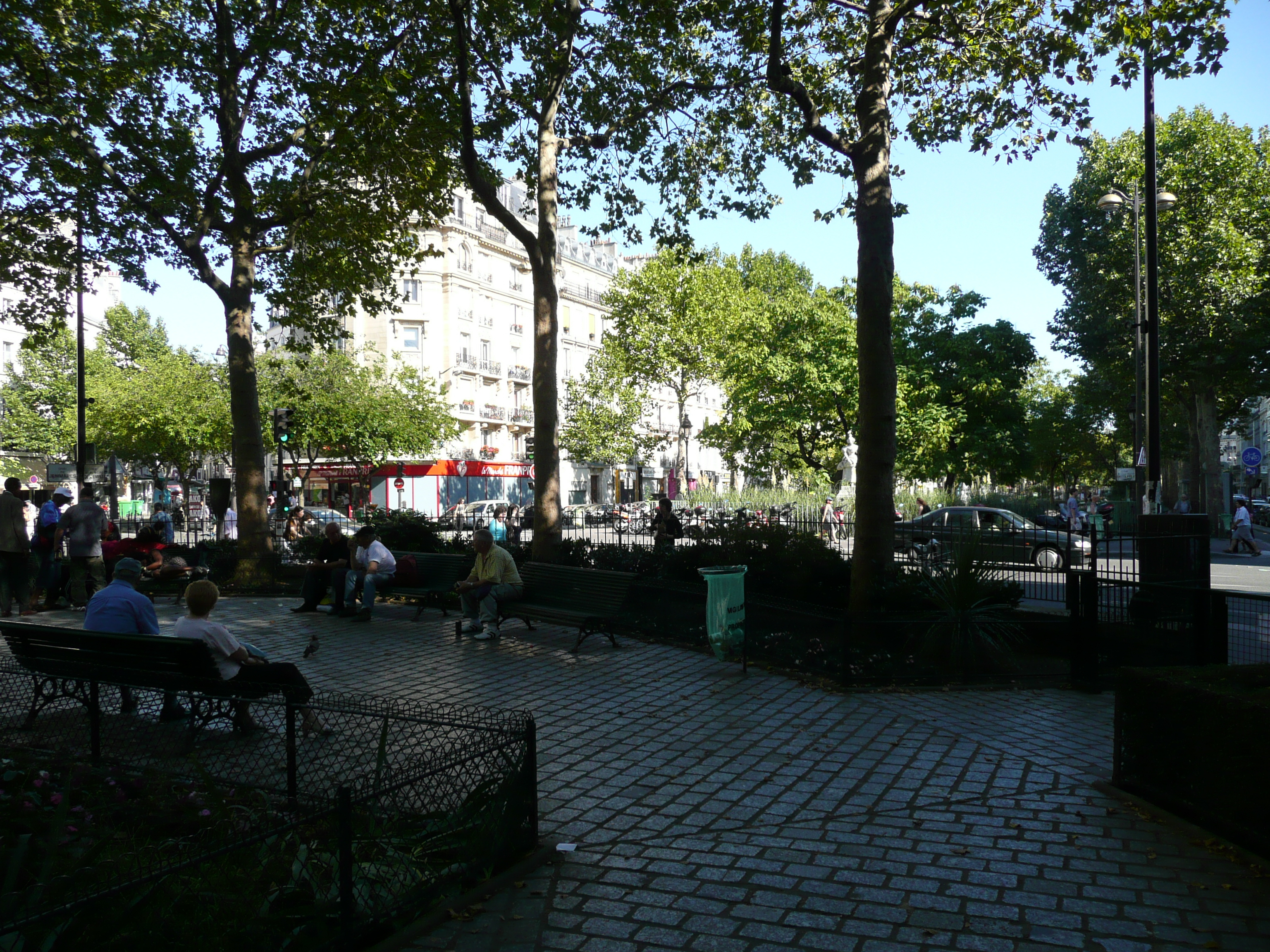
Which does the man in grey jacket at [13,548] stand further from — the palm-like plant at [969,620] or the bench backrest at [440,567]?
the palm-like plant at [969,620]

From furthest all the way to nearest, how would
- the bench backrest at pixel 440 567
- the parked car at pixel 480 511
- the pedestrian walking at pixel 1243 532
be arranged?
1. the parked car at pixel 480 511
2. the pedestrian walking at pixel 1243 532
3. the bench backrest at pixel 440 567

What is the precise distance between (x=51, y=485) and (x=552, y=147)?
47531 mm

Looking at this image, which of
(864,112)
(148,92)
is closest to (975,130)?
(864,112)

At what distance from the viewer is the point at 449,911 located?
13.7 feet

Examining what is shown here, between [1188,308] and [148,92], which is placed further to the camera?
[1188,308]

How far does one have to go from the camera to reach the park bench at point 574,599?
11.2 m

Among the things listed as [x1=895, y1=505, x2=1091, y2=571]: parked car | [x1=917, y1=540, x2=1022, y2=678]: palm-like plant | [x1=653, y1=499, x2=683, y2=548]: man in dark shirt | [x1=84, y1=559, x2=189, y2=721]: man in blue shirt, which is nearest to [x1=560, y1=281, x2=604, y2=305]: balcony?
[x1=895, y1=505, x2=1091, y2=571]: parked car

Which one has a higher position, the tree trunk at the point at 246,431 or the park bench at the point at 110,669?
the tree trunk at the point at 246,431

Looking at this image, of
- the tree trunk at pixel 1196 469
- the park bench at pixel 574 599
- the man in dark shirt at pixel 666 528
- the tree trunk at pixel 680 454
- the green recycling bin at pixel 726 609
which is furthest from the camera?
the tree trunk at pixel 680 454

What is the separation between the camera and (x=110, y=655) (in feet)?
21.9

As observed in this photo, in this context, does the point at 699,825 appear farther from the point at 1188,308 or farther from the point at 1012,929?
the point at 1188,308

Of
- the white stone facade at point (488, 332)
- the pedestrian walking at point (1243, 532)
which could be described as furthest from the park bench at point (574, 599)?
the white stone facade at point (488, 332)

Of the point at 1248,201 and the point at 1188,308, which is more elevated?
the point at 1248,201

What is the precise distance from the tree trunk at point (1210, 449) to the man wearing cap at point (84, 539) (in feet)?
134
